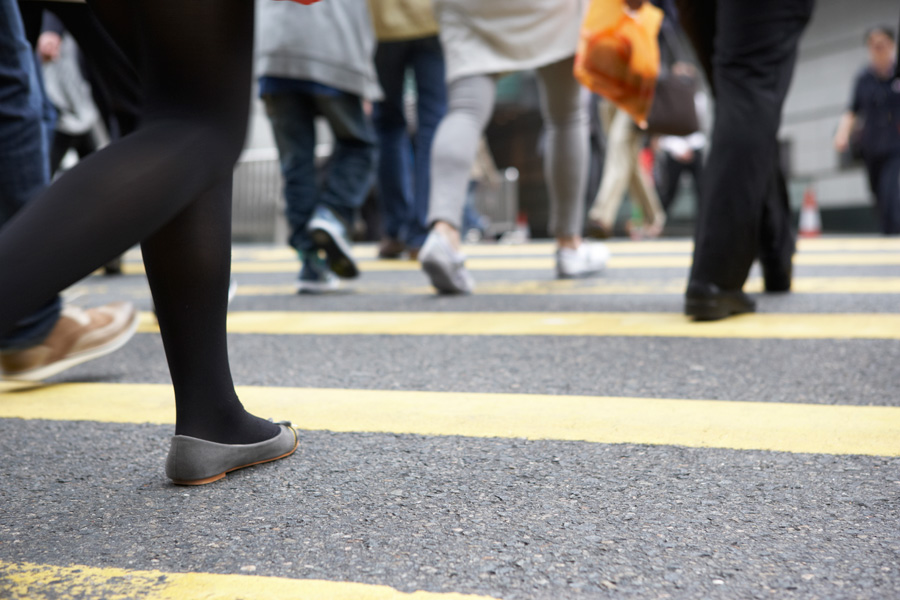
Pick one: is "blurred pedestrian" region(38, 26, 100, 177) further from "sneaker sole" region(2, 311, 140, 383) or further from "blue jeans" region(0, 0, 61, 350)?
"sneaker sole" region(2, 311, 140, 383)

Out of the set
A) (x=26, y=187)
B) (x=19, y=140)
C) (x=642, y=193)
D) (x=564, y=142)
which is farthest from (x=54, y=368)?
(x=642, y=193)

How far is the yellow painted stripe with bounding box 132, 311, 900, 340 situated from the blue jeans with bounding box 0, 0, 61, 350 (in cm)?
88

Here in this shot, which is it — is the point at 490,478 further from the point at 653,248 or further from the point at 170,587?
the point at 653,248

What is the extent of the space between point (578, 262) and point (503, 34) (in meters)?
1.26

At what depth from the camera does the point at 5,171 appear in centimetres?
201

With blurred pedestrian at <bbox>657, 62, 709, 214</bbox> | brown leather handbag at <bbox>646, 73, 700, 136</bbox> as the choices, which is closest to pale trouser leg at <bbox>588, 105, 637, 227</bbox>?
blurred pedestrian at <bbox>657, 62, 709, 214</bbox>

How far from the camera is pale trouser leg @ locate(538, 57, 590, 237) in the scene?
3773 millimetres

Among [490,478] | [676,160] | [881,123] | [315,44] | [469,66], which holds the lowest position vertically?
[490,478]

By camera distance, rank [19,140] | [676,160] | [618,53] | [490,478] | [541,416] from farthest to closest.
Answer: [676,160]
[618,53]
[19,140]
[541,416]
[490,478]

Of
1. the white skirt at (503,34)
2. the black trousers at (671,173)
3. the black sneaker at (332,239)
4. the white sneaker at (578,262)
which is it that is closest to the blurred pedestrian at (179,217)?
the white skirt at (503,34)

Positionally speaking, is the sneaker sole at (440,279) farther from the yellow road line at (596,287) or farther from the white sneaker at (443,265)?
the yellow road line at (596,287)

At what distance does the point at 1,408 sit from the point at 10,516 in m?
0.77

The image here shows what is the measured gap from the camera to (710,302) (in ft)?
8.64

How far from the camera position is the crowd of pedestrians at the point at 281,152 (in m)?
1.12
